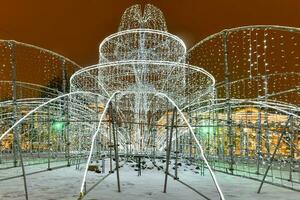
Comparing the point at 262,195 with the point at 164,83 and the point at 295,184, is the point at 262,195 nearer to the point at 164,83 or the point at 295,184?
the point at 295,184

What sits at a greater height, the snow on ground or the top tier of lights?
the top tier of lights

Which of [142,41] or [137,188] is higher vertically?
Result: [142,41]

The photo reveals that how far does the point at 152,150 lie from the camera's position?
36.8ft

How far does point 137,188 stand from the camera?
8398mm

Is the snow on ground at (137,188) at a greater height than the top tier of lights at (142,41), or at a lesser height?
lesser

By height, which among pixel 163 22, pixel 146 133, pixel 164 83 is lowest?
pixel 146 133

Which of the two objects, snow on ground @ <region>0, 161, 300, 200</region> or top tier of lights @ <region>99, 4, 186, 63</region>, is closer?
snow on ground @ <region>0, 161, 300, 200</region>

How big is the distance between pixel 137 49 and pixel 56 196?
728 cm

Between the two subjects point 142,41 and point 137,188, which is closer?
point 137,188

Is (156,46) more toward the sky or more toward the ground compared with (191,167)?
more toward the sky

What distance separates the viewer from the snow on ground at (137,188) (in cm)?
742

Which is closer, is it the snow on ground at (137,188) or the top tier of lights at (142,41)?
the snow on ground at (137,188)

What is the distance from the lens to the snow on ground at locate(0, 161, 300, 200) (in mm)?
7418

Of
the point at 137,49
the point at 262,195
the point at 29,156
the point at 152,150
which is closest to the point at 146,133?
the point at 152,150
